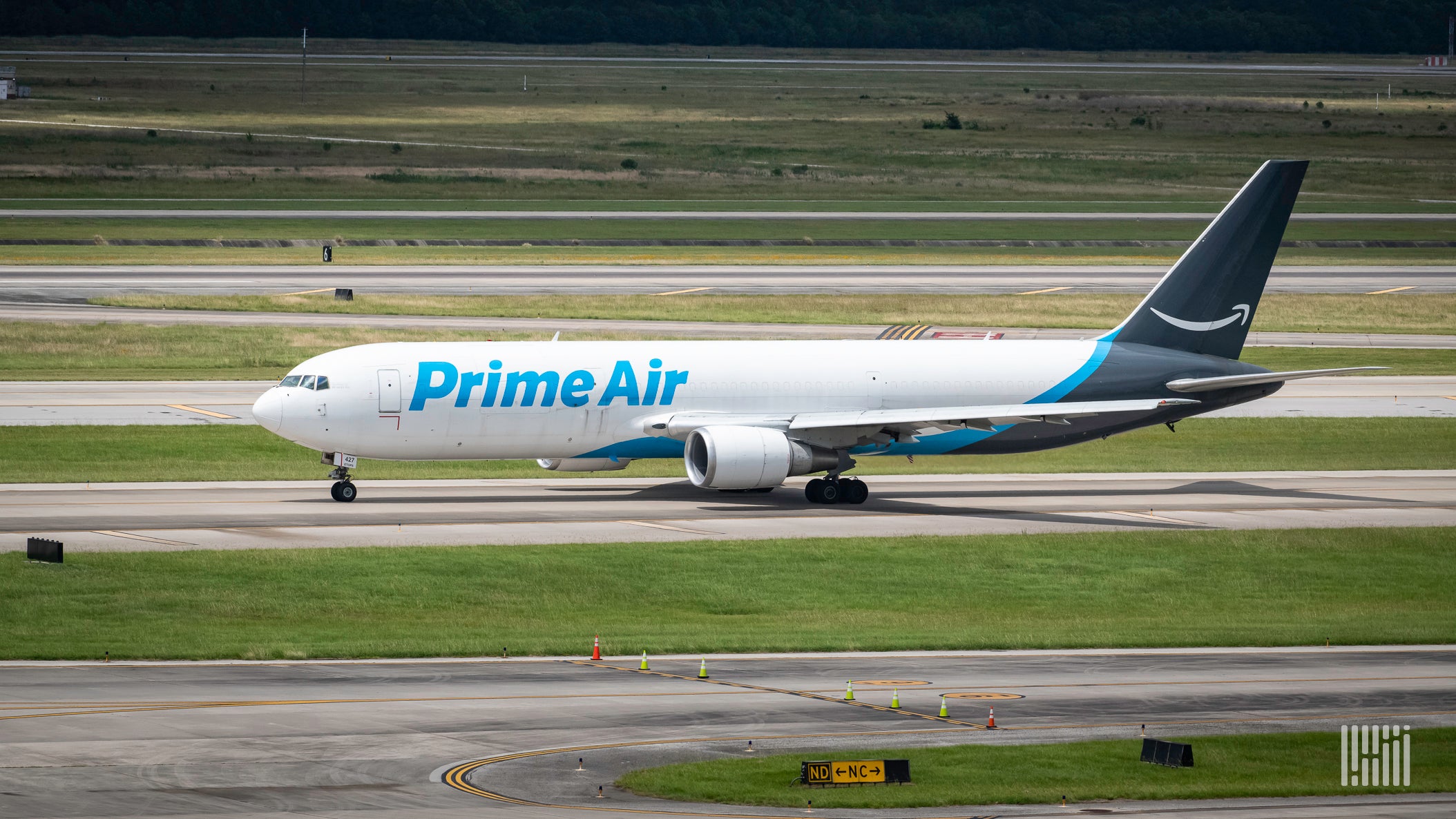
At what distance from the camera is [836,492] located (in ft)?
158

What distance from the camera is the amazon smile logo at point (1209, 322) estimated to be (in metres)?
51.8

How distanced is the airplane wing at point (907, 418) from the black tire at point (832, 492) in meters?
1.87

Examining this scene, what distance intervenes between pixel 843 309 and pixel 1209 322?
37205mm

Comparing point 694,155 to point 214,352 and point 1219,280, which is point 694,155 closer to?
point 214,352

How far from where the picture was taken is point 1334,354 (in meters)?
77.2

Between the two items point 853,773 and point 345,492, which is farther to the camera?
point 345,492

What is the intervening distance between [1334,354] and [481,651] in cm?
5602

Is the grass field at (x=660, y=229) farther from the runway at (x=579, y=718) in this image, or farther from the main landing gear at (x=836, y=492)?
the runway at (x=579, y=718)

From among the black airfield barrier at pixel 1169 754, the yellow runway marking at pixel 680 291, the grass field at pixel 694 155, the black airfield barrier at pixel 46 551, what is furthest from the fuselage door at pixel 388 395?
the grass field at pixel 694 155

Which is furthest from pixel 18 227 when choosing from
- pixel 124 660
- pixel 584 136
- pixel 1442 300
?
pixel 124 660

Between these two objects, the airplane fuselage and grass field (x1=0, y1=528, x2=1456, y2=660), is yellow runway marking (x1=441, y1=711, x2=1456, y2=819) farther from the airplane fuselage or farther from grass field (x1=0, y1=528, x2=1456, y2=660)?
the airplane fuselage

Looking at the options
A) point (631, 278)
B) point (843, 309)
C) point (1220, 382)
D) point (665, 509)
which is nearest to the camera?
point (665, 509)

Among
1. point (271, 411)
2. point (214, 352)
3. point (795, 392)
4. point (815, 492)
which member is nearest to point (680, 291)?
point (214, 352)

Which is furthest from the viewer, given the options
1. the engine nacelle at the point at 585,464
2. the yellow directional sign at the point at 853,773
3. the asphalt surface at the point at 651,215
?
the asphalt surface at the point at 651,215
